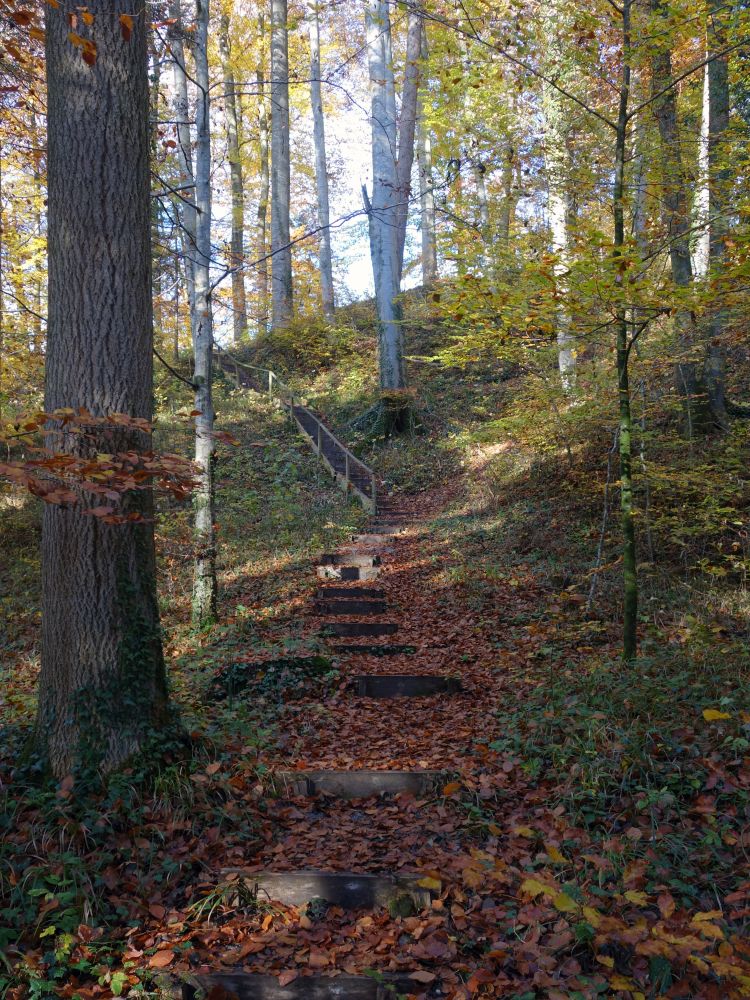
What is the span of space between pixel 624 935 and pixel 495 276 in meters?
5.74

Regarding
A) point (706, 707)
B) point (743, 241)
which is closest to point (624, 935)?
point (706, 707)

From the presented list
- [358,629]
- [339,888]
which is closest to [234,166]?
[358,629]

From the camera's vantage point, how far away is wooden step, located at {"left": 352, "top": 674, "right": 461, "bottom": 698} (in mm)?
6574

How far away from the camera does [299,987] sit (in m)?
3.09

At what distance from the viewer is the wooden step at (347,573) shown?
33.8 feet

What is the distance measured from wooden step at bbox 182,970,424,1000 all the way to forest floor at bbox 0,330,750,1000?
2.3 inches

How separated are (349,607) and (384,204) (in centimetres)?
1045

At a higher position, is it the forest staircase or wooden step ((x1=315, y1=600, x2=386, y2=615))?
wooden step ((x1=315, y1=600, x2=386, y2=615))

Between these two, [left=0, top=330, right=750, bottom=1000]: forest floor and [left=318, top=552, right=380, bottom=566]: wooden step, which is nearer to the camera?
[left=0, top=330, right=750, bottom=1000]: forest floor

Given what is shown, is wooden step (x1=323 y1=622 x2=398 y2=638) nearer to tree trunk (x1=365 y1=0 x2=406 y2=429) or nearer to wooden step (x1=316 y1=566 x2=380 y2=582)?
wooden step (x1=316 y1=566 x2=380 y2=582)

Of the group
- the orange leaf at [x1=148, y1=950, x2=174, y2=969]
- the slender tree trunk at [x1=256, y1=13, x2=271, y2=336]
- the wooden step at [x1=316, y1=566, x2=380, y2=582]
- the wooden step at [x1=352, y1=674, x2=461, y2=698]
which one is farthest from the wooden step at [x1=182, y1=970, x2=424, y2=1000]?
the slender tree trunk at [x1=256, y1=13, x2=271, y2=336]

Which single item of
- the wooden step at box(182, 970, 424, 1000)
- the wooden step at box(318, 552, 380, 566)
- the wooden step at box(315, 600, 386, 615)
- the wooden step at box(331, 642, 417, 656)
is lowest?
the wooden step at box(182, 970, 424, 1000)

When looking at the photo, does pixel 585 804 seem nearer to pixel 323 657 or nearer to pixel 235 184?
pixel 323 657

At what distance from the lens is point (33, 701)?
605 centimetres
